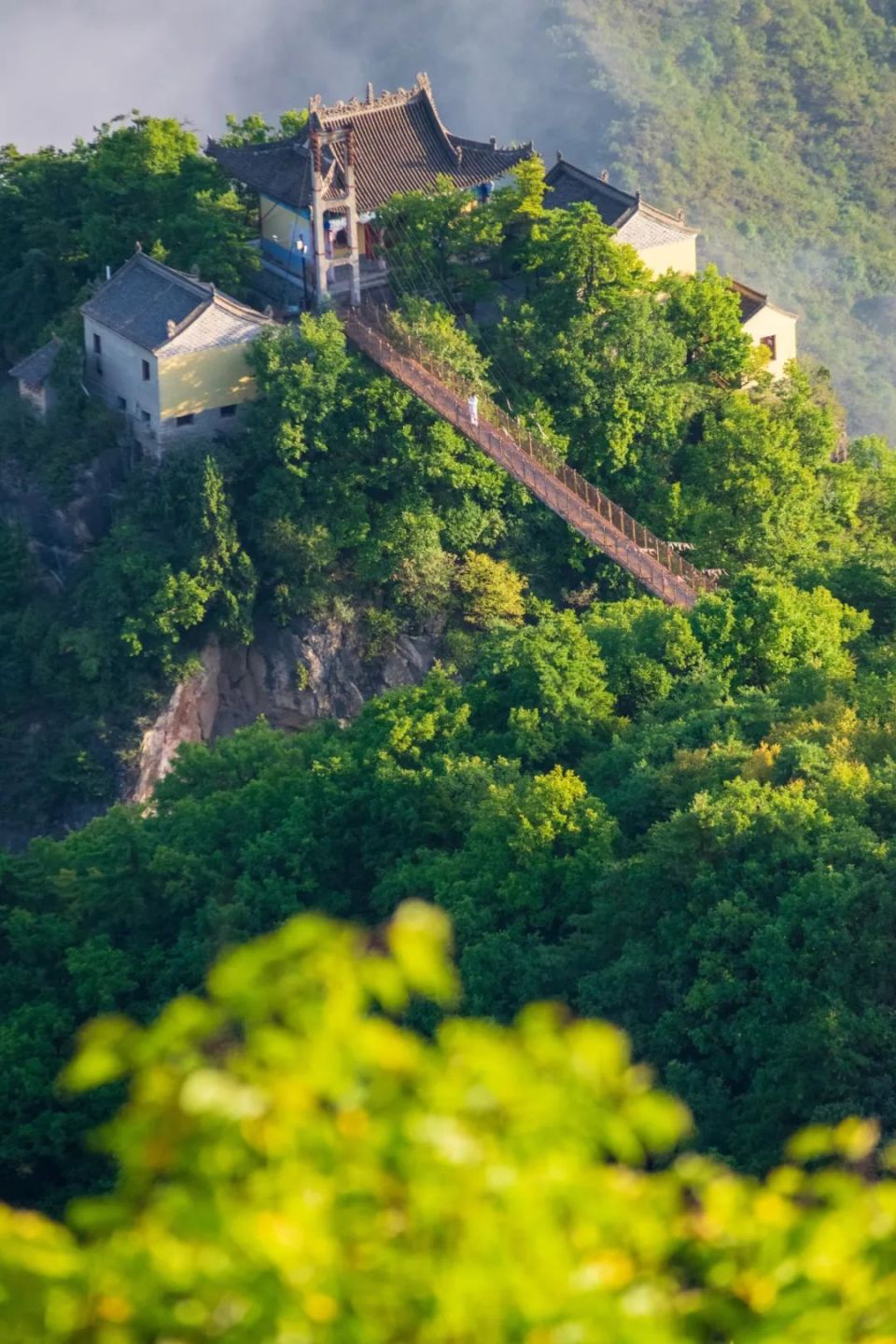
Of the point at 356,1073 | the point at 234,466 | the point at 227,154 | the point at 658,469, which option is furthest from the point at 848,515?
the point at 356,1073

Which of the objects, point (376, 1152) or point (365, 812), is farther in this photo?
point (365, 812)

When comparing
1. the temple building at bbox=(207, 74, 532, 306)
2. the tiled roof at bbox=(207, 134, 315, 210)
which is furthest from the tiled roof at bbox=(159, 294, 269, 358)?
the tiled roof at bbox=(207, 134, 315, 210)

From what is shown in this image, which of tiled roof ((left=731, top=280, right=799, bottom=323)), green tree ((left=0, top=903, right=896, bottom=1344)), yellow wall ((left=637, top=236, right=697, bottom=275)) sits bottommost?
green tree ((left=0, top=903, right=896, bottom=1344))

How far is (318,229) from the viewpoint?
39.5 metres

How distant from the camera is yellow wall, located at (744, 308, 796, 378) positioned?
4216cm

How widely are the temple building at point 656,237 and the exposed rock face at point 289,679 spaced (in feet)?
31.2

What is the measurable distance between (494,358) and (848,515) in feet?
23.8

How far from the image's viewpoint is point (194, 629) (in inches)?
1491

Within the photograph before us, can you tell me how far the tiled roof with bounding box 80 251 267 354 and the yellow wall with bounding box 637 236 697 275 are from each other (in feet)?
26.8

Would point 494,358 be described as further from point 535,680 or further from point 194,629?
point 535,680

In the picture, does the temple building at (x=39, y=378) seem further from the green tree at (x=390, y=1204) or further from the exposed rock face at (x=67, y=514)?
the green tree at (x=390, y=1204)

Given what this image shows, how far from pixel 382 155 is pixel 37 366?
25.9ft

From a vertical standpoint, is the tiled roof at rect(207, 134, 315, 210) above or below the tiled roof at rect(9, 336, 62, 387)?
above

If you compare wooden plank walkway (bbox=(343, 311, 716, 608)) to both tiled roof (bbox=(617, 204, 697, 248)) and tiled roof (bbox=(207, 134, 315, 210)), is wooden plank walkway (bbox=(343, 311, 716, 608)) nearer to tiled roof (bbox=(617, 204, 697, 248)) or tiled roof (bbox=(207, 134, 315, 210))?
tiled roof (bbox=(207, 134, 315, 210))
